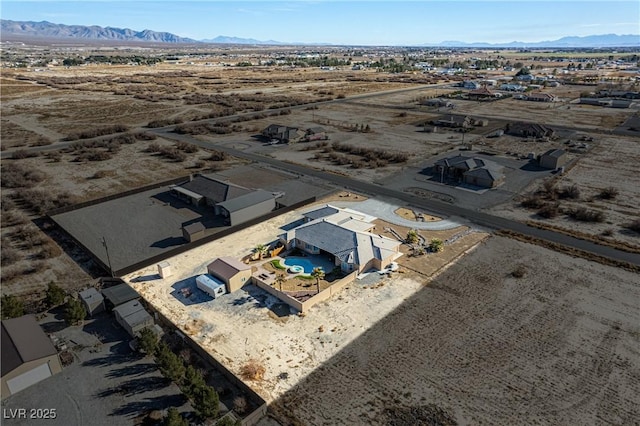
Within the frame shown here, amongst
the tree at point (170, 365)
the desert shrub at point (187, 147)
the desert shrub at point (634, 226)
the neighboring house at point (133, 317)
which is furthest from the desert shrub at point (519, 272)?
the desert shrub at point (187, 147)

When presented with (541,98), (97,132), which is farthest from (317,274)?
(541,98)

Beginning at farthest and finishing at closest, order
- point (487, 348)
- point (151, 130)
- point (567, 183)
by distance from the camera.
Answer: point (151, 130)
point (567, 183)
point (487, 348)

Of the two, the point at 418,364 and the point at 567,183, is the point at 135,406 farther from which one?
the point at 567,183

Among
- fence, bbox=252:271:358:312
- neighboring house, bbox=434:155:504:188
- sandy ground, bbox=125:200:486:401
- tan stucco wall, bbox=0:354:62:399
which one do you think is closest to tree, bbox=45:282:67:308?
sandy ground, bbox=125:200:486:401

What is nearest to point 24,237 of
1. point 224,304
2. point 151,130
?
point 224,304

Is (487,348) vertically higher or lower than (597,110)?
lower

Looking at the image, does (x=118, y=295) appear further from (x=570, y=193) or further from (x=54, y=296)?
A: (x=570, y=193)
